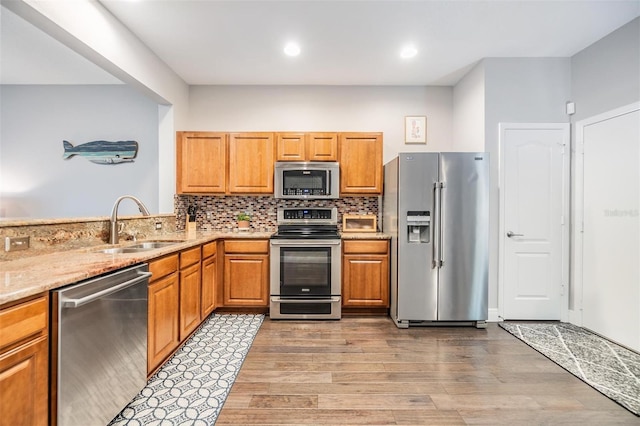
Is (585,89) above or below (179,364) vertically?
above

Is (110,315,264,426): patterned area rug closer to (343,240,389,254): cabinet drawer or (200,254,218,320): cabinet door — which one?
(200,254,218,320): cabinet door

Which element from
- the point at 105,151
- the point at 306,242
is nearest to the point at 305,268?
the point at 306,242

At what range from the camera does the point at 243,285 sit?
343 cm

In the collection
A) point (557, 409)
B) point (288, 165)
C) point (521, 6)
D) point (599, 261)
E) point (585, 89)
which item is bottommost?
point (557, 409)

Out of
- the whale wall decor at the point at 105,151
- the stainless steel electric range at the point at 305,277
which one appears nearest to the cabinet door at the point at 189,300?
the stainless steel electric range at the point at 305,277

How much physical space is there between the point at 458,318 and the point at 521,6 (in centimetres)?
284

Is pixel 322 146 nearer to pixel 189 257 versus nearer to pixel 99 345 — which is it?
pixel 189 257

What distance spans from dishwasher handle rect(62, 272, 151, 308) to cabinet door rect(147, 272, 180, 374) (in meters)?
0.18

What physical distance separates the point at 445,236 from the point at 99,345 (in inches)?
114

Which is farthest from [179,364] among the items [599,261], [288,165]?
[599,261]

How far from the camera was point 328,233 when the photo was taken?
3.65 meters

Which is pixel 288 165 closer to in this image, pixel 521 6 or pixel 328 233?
pixel 328 233

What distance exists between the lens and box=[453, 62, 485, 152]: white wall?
11.0ft

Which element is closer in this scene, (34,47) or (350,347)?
(350,347)
